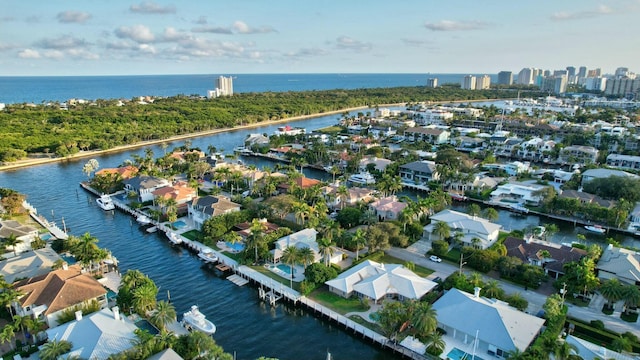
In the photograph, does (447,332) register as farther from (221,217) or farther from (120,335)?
(221,217)

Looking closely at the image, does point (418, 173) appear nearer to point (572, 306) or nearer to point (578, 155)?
point (572, 306)

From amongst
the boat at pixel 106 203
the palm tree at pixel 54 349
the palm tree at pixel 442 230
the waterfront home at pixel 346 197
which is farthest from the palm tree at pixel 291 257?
the boat at pixel 106 203

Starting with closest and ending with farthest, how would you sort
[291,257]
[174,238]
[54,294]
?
[54,294] → [291,257] → [174,238]

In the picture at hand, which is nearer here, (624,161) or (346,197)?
(346,197)

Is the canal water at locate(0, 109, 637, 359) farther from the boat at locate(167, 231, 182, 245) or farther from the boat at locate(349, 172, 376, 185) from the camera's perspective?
the boat at locate(349, 172, 376, 185)

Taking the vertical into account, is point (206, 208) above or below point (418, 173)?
below

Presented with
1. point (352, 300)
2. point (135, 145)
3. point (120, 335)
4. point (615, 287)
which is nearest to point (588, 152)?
point (615, 287)

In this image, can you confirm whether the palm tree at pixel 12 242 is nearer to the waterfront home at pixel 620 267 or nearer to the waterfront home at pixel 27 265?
the waterfront home at pixel 27 265

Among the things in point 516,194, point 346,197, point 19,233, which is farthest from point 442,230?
point 19,233
